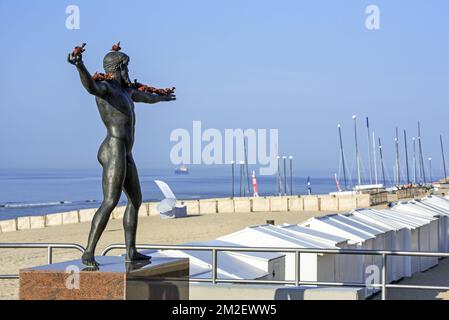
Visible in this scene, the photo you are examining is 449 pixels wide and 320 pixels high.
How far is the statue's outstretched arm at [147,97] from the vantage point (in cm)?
955

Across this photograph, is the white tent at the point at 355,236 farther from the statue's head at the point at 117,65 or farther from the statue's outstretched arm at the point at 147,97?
the statue's head at the point at 117,65

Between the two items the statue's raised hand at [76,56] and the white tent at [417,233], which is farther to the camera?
the white tent at [417,233]

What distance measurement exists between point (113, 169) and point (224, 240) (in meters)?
8.21

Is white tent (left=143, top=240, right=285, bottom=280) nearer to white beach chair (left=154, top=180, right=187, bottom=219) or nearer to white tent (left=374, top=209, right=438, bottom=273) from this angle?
white tent (left=374, top=209, right=438, bottom=273)

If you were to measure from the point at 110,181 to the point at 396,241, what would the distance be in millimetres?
14292

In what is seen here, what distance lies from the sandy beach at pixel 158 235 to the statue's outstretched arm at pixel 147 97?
7.38 m

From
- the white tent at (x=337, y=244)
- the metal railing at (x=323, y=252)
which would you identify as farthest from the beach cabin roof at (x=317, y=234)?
the metal railing at (x=323, y=252)

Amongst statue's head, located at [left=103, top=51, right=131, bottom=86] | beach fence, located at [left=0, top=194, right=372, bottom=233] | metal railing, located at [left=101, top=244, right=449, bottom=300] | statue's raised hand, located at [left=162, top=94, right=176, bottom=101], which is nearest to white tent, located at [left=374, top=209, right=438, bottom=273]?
metal railing, located at [left=101, top=244, right=449, bottom=300]

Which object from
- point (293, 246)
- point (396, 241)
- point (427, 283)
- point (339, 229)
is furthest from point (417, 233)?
point (293, 246)

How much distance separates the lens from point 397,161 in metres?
118

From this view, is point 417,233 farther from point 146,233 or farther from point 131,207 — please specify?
point 146,233

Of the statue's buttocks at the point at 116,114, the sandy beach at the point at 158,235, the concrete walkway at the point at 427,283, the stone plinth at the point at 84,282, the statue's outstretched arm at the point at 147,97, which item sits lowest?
the concrete walkway at the point at 427,283

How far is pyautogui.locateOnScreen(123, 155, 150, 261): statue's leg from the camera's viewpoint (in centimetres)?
929
